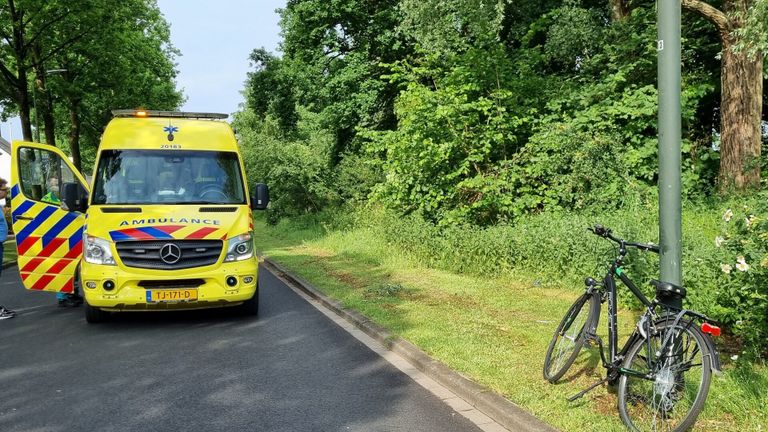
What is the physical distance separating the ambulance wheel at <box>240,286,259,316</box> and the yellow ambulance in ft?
0.04

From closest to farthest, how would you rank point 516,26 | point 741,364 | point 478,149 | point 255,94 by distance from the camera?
1. point 741,364
2. point 478,149
3. point 516,26
4. point 255,94

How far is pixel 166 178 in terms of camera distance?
324 inches

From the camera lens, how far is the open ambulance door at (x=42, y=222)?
28.0ft

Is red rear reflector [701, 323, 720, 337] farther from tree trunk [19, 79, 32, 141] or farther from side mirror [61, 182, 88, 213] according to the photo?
tree trunk [19, 79, 32, 141]

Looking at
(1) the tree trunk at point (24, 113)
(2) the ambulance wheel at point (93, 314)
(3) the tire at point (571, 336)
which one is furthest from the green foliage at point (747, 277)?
(1) the tree trunk at point (24, 113)

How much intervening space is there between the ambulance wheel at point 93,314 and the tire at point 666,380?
6.42 m

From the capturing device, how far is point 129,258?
7.33 metres

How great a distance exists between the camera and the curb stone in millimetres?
4277

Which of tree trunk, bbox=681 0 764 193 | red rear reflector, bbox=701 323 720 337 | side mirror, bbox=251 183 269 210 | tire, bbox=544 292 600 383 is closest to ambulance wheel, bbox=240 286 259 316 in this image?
side mirror, bbox=251 183 269 210

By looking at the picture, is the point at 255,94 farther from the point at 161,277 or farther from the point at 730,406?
the point at 730,406

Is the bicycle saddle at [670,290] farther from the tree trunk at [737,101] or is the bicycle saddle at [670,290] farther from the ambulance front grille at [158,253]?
the tree trunk at [737,101]

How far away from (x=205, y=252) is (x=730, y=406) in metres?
5.71

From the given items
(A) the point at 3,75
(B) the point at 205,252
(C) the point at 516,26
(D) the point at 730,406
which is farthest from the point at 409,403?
(A) the point at 3,75

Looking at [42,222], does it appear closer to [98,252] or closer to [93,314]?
[93,314]
